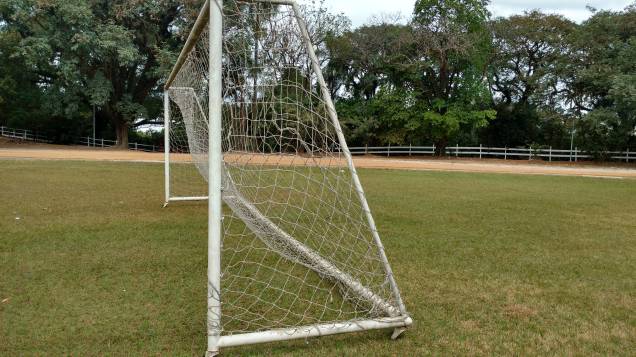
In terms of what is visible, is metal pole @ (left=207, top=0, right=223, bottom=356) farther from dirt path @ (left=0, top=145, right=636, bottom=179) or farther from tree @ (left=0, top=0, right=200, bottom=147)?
tree @ (left=0, top=0, right=200, bottom=147)

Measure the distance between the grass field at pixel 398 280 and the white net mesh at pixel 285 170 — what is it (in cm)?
29

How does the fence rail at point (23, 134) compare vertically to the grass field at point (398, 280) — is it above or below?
above

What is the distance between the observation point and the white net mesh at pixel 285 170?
10.1 ft

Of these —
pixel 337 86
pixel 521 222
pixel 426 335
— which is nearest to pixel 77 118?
pixel 337 86

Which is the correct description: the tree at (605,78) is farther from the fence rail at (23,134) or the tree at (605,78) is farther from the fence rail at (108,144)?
the fence rail at (23,134)

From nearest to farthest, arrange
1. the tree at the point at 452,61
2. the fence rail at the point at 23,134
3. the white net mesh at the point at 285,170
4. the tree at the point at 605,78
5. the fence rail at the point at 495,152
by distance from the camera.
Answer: the white net mesh at the point at 285,170, the tree at the point at 605,78, the tree at the point at 452,61, the fence rail at the point at 495,152, the fence rail at the point at 23,134

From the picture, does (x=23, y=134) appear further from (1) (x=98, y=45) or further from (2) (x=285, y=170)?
(2) (x=285, y=170)

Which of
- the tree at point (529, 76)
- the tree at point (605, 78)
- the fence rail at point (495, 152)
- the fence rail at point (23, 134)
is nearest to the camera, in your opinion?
the tree at point (605, 78)

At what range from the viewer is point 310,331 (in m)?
2.74

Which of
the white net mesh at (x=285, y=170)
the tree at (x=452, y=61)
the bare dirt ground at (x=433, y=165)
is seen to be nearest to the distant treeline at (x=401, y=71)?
the tree at (x=452, y=61)

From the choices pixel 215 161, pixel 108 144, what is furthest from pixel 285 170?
pixel 108 144

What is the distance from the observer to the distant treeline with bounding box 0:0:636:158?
2369 centimetres

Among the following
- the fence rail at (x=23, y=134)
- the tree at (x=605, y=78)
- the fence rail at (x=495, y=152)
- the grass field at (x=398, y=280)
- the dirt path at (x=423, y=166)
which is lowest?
the grass field at (x=398, y=280)

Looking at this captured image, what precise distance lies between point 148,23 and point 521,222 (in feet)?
77.2
